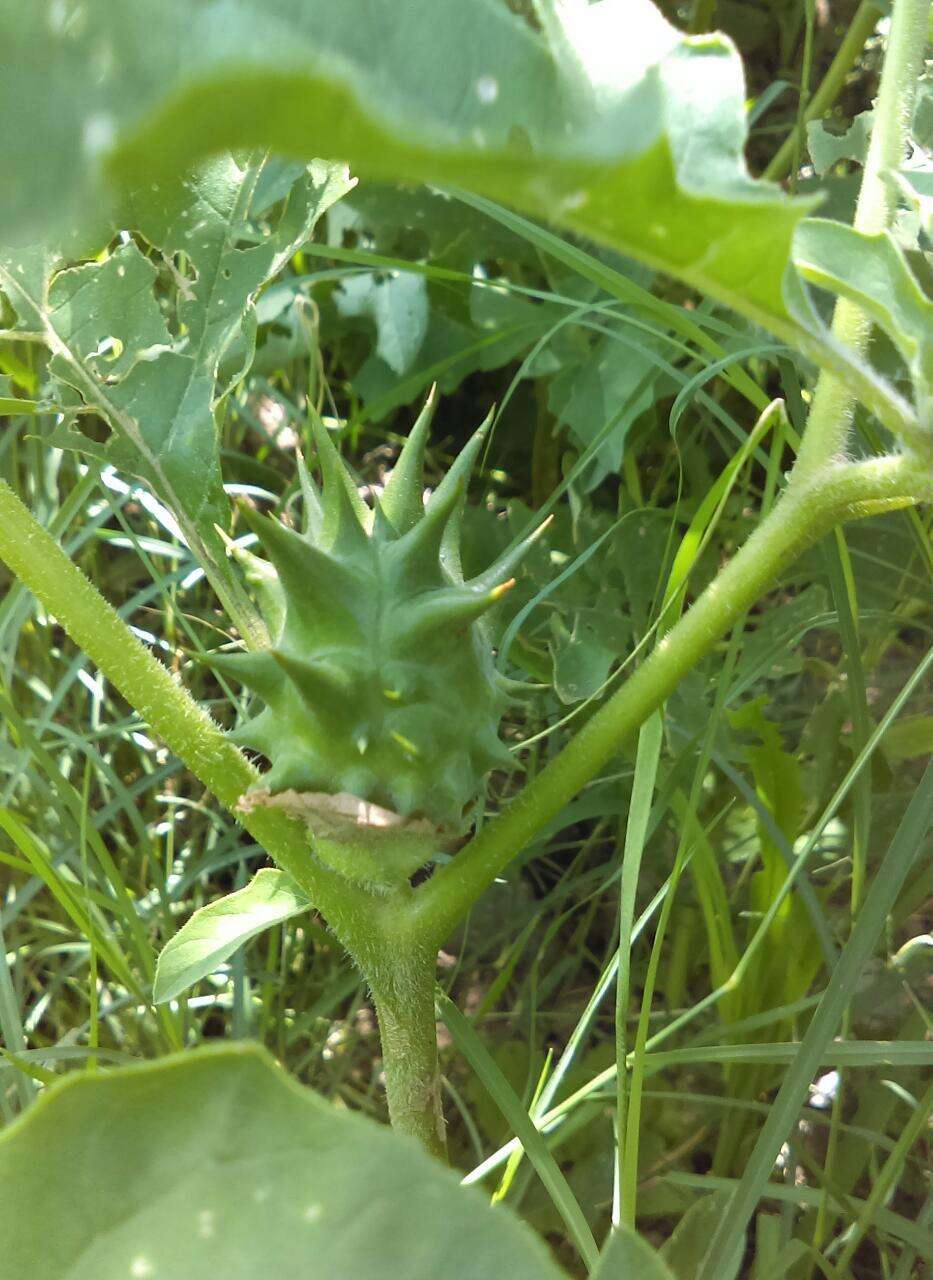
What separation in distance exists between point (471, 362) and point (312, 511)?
0.80 metres

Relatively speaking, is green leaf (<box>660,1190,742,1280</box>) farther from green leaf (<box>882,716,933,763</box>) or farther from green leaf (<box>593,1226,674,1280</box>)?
green leaf (<box>882,716,933,763</box>)

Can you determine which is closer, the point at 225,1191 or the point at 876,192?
the point at 225,1191

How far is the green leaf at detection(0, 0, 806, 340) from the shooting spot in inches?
14.9

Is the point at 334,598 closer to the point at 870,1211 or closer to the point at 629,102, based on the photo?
the point at 629,102

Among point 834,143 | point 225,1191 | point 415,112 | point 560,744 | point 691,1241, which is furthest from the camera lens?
point 560,744

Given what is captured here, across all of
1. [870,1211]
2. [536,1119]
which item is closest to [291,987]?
[536,1119]

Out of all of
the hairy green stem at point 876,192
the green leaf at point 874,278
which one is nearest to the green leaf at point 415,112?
the green leaf at point 874,278

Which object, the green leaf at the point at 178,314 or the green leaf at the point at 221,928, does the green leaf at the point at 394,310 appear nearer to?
the green leaf at the point at 178,314

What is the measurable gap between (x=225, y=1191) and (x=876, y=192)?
755 millimetres

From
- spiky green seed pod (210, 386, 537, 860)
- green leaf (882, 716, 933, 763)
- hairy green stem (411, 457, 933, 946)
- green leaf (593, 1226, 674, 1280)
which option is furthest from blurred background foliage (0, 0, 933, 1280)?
green leaf (593, 1226, 674, 1280)

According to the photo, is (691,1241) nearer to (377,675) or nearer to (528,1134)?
(528,1134)

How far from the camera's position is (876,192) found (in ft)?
2.82

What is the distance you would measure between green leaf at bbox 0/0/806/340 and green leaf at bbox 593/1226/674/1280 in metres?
0.47

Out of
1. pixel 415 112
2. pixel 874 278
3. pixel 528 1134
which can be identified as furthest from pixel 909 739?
pixel 415 112
